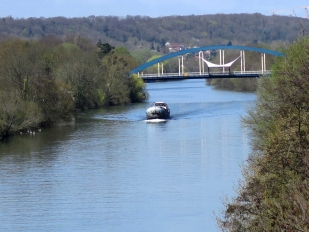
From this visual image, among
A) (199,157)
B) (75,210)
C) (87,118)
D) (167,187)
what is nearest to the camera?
(75,210)

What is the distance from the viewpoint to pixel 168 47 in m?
113

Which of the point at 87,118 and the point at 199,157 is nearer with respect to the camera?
the point at 199,157

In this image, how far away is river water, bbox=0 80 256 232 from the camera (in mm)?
13633

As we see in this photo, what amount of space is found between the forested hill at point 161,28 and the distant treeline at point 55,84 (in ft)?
201

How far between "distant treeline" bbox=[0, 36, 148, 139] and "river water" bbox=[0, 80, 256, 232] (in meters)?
0.88

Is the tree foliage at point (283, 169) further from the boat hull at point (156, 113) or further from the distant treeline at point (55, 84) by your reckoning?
the boat hull at point (156, 113)

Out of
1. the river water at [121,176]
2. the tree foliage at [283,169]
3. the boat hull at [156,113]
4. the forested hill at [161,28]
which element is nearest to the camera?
the tree foliage at [283,169]

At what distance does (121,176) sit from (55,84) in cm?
1435

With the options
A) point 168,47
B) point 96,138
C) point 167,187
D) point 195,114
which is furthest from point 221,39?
point 167,187

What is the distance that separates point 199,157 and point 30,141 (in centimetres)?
694

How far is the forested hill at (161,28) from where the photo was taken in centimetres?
11425

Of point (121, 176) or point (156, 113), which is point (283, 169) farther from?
point (156, 113)

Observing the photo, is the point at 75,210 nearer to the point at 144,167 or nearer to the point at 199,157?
the point at 144,167

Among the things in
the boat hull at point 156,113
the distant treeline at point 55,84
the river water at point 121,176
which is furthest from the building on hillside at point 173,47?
the river water at point 121,176
